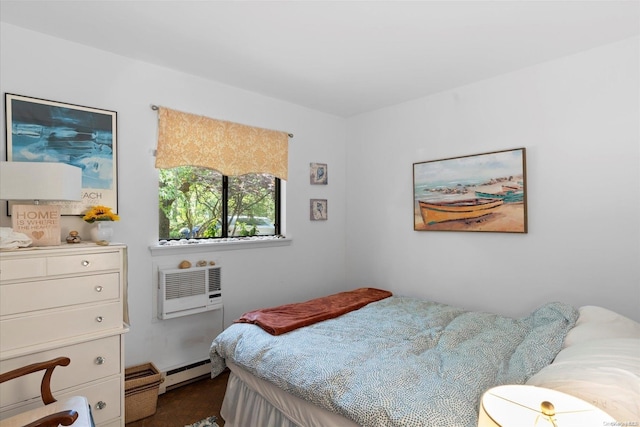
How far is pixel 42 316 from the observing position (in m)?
1.82

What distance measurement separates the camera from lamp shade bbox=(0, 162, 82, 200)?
1788mm

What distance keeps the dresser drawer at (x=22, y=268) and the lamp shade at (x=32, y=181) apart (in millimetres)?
335

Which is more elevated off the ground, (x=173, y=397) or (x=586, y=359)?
(x=586, y=359)

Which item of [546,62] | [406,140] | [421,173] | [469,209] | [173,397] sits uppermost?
[546,62]

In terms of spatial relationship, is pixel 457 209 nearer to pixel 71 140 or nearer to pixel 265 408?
pixel 265 408

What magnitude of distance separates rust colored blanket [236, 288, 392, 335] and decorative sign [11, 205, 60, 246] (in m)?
1.29

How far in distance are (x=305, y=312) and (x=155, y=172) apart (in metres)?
1.65

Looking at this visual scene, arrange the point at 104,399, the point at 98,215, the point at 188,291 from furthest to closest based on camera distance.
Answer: the point at 188,291
the point at 98,215
the point at 104,399

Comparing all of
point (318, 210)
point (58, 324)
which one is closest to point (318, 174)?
point (318, 210)

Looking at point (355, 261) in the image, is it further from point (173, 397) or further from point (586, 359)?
point (586, 359)

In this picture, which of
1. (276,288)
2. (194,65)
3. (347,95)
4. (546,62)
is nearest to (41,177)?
(194,65)

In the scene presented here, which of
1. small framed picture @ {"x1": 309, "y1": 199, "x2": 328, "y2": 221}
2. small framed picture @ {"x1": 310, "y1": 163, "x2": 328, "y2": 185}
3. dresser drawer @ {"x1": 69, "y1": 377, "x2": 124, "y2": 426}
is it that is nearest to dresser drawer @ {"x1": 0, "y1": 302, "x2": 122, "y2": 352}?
dresser drawer @ {"x1": 69, "y1": 377, "x2": 124, "y2": 426}

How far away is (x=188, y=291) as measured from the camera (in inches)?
110

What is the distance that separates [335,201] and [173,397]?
250 cm
